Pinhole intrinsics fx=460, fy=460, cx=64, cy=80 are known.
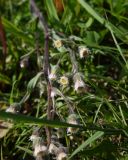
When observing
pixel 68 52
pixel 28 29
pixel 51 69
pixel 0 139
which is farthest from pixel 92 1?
pixel 0 139

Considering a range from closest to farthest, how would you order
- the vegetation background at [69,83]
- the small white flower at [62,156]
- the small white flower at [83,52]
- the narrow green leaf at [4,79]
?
the small white flower at [62,156]
the vegetation background at [69,83]
the small white flower at [83,52]
the narrow green leaf at [4,79]

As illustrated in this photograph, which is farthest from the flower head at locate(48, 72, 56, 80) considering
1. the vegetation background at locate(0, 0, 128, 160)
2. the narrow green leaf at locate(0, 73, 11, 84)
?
the narrow green leaf at locate(0, 73, 11, 84)

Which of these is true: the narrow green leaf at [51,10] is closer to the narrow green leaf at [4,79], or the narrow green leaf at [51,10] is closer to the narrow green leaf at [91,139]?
the narrow green leaf at [4,79]

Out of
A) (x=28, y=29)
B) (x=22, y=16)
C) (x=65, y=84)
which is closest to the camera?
(x=65, y=84)

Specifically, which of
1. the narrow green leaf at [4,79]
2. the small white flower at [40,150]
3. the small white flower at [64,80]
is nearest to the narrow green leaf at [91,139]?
the small white flower at [40,150]

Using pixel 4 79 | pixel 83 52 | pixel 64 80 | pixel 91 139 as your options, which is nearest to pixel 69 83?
pixel 64 80

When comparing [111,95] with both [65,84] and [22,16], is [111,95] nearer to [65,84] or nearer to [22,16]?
[65,84]

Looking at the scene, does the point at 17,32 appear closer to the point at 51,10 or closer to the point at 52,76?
the point at 51,10

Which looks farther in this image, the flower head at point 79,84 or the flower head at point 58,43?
the flower head at point 58,43
